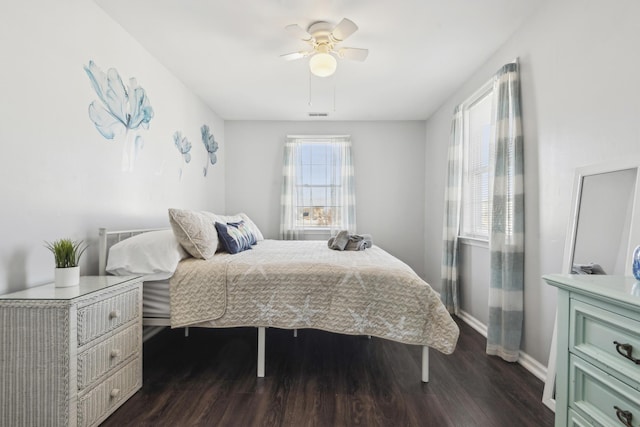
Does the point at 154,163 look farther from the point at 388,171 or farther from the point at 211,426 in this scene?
the point at 388,171

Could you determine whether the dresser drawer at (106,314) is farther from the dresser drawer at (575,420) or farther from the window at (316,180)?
the window at (316,180)

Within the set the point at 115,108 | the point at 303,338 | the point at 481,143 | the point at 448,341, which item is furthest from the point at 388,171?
the point at 115,108

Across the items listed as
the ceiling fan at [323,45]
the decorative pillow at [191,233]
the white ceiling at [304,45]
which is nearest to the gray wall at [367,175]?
the white ceiling at [304,45]

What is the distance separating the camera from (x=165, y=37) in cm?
254

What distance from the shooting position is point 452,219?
353 centimetres

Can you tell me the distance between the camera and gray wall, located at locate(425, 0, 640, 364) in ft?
5.15

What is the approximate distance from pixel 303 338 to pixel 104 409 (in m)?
1.51

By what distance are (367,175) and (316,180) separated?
0.78 metres

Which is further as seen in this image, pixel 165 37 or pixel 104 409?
pixel 165 37

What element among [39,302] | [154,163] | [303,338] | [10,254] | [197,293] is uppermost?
[154,163]

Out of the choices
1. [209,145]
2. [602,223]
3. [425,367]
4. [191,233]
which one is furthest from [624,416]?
[209,145]

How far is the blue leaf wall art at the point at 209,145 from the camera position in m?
4.06

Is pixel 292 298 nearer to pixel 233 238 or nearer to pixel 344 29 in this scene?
pixel 233 238

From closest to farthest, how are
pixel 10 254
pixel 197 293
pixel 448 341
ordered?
pixel 10 254 < pixel 448 341 < pixel 197 293
